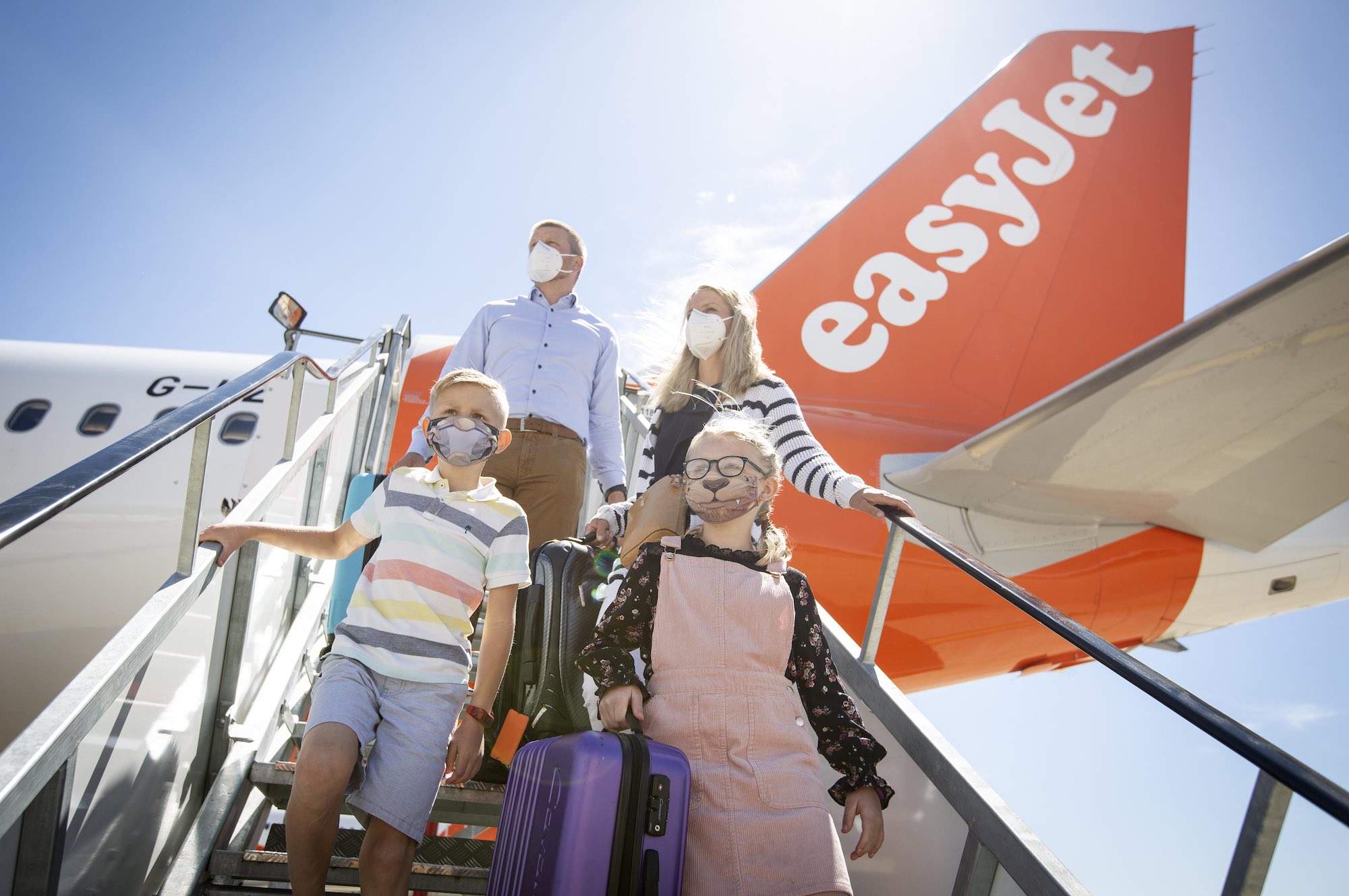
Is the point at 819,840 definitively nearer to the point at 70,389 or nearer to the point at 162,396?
the point at 162,396

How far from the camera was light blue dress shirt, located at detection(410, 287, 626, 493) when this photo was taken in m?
3.07

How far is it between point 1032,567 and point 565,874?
4.06 m

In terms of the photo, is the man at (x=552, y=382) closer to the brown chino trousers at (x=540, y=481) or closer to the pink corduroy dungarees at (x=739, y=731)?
the brown chino trousers at (x=540, y=481)

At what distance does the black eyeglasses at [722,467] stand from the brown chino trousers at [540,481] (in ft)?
3.55

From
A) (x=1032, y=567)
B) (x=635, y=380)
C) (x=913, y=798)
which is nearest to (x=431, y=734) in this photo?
(x=913, y=798)

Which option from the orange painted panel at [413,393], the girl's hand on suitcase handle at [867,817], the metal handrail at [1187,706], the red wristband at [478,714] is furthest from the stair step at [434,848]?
the orange painted panel at [413,393]

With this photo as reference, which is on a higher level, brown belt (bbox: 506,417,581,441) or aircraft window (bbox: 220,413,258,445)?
brown belt (bbox: 506,417,581,441)

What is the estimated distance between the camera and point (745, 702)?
5.43 ft

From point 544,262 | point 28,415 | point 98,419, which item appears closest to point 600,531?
point 544,262

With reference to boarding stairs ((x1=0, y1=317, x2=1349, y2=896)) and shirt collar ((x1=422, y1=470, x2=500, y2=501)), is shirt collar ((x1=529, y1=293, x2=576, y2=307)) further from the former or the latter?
shirt collar ((x1=422, y1=470, x2=500, y2=501))

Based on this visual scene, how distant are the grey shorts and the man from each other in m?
1.07

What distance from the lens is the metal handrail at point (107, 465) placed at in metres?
1.21

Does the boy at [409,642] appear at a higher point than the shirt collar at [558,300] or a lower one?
lower

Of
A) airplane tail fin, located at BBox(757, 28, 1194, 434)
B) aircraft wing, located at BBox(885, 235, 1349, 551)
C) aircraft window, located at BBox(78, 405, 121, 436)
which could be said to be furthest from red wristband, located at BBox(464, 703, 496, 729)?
aircraft window, located at BBox(78, 405, 121, 436)
